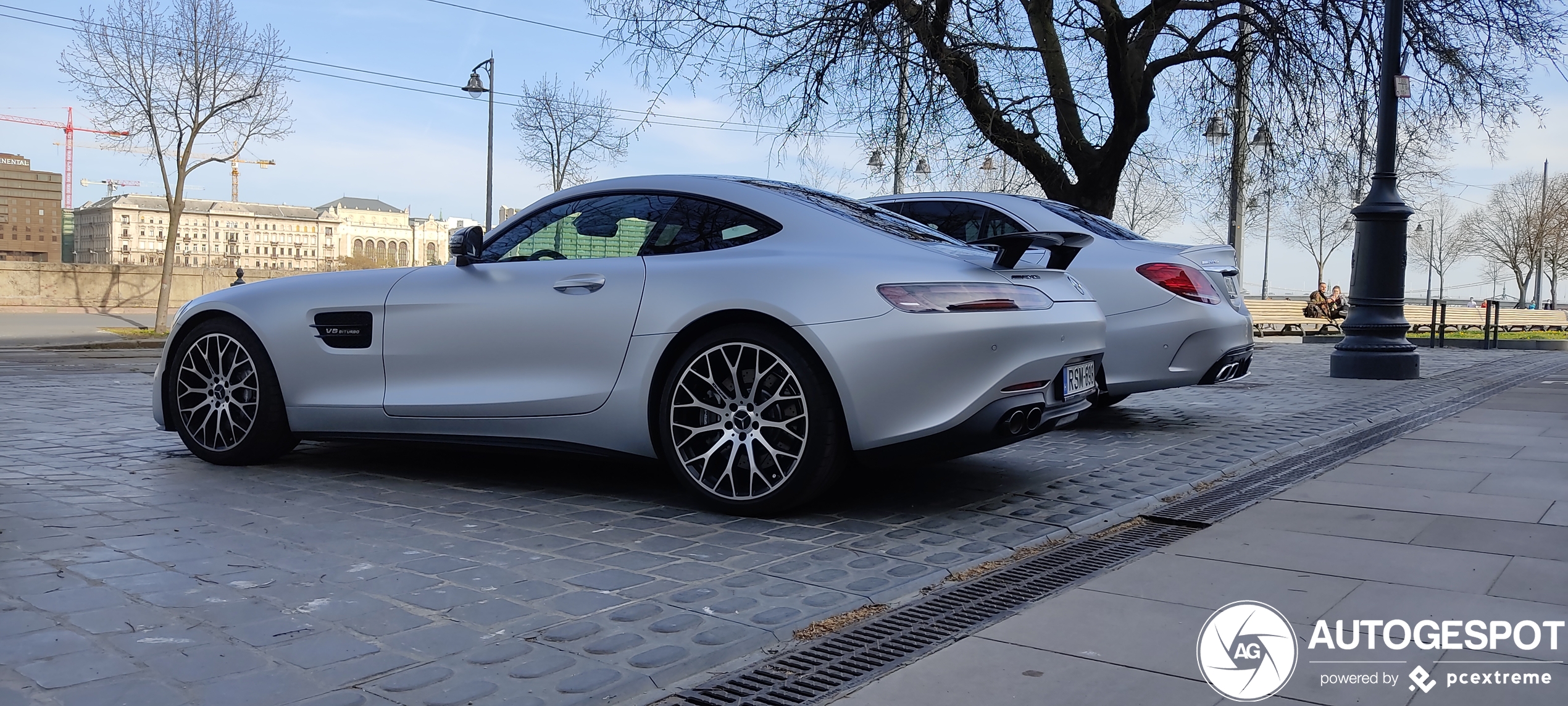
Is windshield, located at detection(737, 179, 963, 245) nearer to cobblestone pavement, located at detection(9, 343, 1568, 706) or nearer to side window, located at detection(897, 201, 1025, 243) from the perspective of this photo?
cobblestone pavement, located at detection(9, 343, 1568, 706)

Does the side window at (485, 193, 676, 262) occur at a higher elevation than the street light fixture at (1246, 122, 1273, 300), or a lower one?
lower

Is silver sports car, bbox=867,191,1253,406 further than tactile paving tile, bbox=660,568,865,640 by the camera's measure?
Yes

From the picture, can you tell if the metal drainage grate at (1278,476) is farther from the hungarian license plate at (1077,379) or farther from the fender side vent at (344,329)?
the fender side vent at (344,329)

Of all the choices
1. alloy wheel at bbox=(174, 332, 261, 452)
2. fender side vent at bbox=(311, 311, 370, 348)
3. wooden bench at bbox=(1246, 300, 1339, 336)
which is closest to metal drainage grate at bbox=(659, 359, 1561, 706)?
fender side vent at bbox=(311, 311, 370, 348)

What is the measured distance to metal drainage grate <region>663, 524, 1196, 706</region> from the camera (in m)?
2.66

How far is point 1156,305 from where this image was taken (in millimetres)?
6773

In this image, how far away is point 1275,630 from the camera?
10.1 ft

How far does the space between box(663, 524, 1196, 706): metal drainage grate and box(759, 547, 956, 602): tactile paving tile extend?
9 cm

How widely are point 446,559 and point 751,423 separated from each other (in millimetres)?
1204

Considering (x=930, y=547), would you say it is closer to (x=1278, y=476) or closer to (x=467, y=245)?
(x=467, y=245)

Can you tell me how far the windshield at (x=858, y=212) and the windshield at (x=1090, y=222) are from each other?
2.34 metres

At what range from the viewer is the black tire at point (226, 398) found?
545 centimetres

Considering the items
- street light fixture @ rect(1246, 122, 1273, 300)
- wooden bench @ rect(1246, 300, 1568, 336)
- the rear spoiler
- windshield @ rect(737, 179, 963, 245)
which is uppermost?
street light fixture @ rect(1246, 122, 1273, 300)

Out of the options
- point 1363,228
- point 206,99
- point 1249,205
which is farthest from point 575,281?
point 206,99
